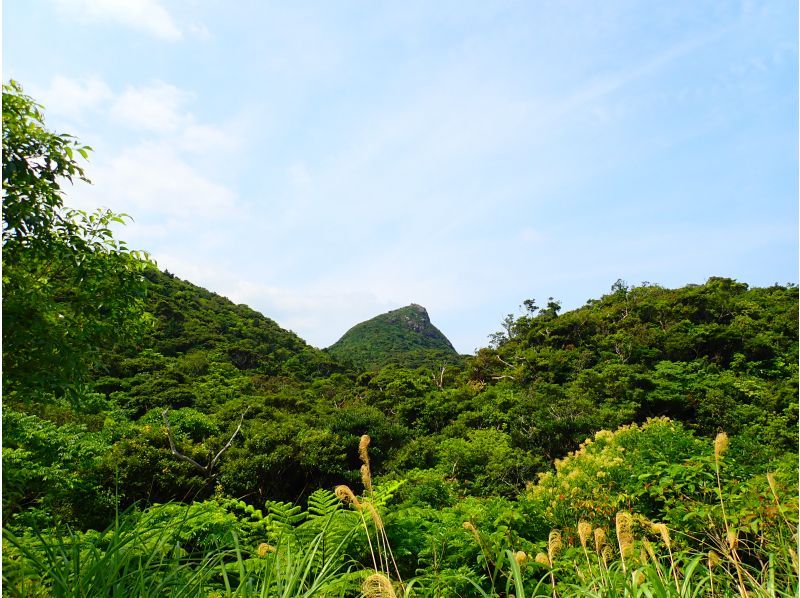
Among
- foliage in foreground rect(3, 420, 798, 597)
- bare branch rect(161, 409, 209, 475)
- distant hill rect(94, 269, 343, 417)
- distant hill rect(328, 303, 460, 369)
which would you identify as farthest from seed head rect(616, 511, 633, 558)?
distant hill rect(328, 303, 460, 369)

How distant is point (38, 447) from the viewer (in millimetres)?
7066

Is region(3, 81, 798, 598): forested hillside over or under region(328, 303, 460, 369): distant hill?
under

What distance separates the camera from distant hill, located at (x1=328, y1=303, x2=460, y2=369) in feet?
110

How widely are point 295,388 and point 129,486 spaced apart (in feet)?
29.2

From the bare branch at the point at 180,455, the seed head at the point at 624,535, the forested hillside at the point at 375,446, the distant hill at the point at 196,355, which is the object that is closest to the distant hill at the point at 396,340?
the distant hill at the point at 196,355

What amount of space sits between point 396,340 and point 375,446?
3036 centimetres

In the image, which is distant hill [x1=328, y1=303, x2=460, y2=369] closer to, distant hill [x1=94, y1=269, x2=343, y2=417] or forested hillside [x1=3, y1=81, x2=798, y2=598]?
distant hill [x1=94, y1=269, x2=343, y2=417]

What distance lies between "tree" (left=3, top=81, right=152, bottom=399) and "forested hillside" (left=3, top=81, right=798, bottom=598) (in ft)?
0.05

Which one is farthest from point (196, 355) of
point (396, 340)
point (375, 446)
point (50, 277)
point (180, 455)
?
point (396, 340)

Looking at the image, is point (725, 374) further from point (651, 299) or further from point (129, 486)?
point (129, 486)

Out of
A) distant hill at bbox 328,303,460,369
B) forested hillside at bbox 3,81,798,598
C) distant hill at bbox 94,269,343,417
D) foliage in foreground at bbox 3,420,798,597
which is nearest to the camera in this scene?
foliage in foreground at bbox 3,420,798,597

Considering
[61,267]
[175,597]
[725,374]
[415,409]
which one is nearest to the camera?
[175,597]

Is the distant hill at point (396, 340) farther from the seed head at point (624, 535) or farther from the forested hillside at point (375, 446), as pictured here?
the seed head at point (624, 535)

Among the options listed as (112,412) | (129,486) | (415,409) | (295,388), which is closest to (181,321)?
A: (295,388)
